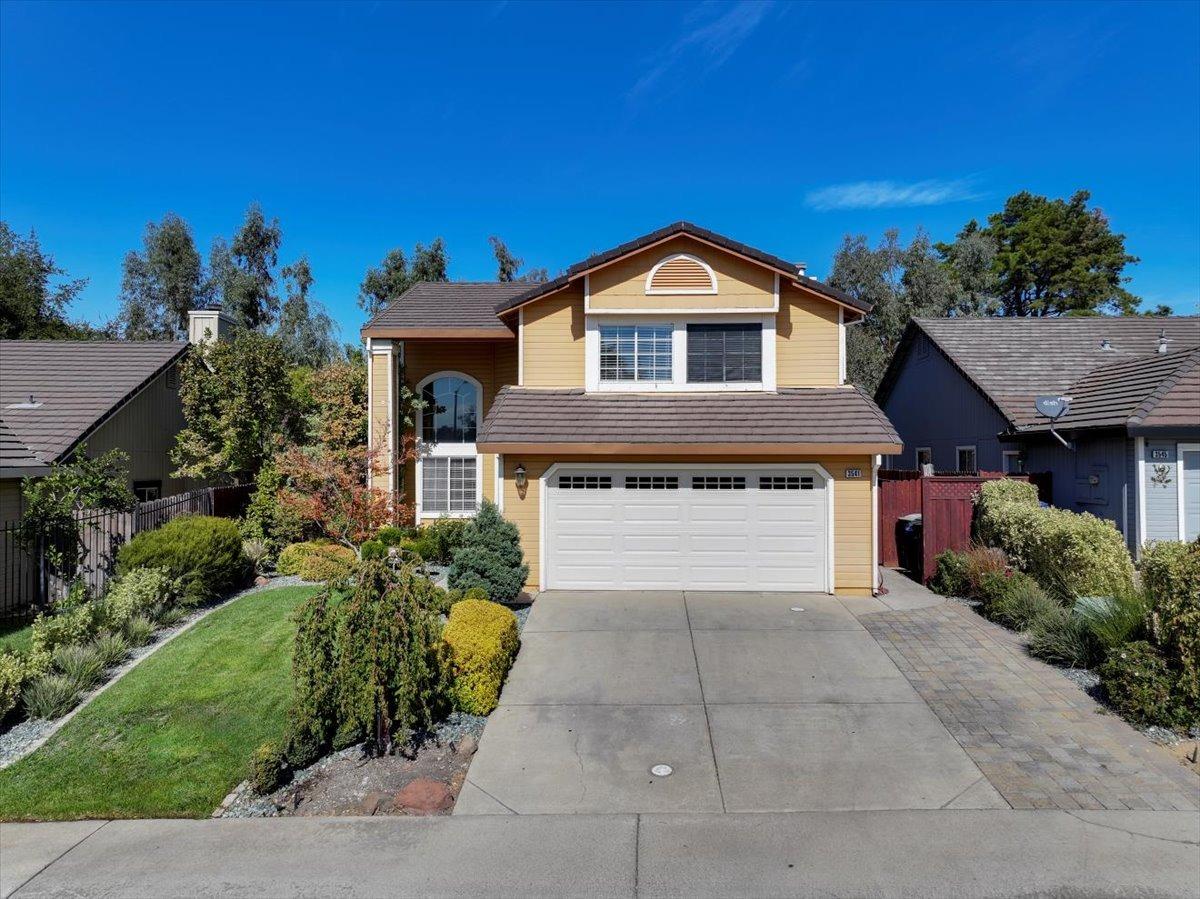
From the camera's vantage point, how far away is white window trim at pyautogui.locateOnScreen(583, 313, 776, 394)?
480 inches

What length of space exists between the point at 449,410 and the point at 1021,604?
1205cm

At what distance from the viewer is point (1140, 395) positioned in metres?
11.8

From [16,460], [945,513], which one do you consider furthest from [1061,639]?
[16,460]

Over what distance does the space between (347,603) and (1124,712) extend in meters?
8.00

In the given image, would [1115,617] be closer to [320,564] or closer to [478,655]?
[478,655]

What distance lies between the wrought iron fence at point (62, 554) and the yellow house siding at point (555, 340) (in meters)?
7.32

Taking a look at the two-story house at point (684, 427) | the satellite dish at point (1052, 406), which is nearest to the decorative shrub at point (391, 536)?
the two-story house at point (684, 427)

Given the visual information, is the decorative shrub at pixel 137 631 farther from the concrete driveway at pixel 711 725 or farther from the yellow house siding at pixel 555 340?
the yellow house siding at pixel 555 340

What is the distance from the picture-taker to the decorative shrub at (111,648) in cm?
778

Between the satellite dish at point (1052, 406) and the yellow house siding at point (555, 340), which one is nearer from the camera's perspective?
the yellow house siding at point (555, 340)

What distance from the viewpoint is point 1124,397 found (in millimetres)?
12227

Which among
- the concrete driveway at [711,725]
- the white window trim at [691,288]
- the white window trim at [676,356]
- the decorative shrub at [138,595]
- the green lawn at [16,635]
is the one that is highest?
the white window trim at [691,288]

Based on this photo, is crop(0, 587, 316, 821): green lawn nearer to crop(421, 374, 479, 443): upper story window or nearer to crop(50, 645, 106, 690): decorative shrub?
crop(50, 645, 106, 690): decorative shrub

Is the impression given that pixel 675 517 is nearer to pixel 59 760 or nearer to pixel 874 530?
pixel 874 530
